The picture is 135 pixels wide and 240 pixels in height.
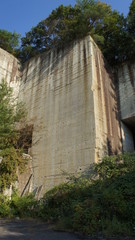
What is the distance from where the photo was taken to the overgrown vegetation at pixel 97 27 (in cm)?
1403

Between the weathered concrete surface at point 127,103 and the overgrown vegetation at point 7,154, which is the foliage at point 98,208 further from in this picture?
the weathered concrete surface at point 127,103

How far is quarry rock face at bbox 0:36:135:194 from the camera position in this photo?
31.8 ft

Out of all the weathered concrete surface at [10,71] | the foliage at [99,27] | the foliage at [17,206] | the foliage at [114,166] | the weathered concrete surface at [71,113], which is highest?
the foliage at [99,27]

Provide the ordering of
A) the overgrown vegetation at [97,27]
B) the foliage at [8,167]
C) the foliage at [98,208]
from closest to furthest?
the foliage at [98,208]
the foliage at [8,167]
the overgrown vegetation at [97,27]

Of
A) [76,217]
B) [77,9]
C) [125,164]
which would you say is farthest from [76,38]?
[76,217]

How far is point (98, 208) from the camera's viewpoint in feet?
17.1

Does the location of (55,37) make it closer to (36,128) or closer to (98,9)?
(98,9)

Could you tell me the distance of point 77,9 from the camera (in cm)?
1543

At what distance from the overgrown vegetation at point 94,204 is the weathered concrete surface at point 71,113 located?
47.5 inches

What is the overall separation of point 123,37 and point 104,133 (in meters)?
8.32

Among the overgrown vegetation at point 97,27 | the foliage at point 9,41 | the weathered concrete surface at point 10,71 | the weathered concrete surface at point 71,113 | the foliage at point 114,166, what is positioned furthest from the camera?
the foliage at point 9,41

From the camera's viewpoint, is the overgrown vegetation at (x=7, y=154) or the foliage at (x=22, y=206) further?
the overgrown vegetation at (x=7, y=154)

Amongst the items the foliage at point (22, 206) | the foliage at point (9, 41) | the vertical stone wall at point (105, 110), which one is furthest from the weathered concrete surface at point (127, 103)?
the foliage at point (9, 41)

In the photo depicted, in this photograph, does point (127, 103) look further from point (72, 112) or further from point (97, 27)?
point (97, 27)
